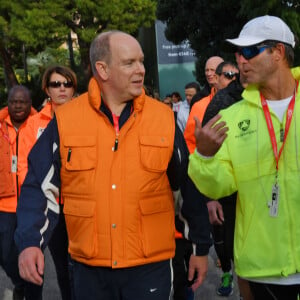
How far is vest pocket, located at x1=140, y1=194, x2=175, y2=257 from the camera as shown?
311 centimetres

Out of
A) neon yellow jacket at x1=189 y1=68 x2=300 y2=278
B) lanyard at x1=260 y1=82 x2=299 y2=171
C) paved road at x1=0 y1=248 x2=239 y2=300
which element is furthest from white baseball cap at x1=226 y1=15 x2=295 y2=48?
paved road at x1=0 y1=248 x2=239 y2=300

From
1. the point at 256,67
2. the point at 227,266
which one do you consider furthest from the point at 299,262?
the point at 227,266

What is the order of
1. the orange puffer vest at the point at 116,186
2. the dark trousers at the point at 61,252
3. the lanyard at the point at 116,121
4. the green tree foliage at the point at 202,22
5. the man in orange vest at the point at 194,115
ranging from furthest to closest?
the green tree foliage at the point at 202,22 → the man in orange vest at the point at 194,115 → the dark trousers at the point at 61,252 → the lanyard at the point at 116,121 → the orange puffer vest at the point at 116,186

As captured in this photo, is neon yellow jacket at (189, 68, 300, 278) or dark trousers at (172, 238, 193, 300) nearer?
neon yellow jacket at (189, 68, 300, 278)

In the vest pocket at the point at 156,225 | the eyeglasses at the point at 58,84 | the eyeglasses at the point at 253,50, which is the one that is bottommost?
the vest pocket at the point at 156,225

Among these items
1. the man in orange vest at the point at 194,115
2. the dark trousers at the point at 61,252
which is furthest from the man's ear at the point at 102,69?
the man in orange vest at the point at 194,115

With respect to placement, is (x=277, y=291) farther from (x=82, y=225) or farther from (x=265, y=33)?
(x=265, y=33)

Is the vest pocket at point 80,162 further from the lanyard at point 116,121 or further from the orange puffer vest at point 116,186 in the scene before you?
the lanyard at point 116,121

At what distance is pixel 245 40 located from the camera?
125 inches

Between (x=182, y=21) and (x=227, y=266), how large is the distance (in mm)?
18818

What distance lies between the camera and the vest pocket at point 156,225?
3.11 m

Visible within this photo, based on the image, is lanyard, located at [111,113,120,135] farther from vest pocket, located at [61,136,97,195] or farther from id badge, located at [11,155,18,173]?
id badge, located at [11,155,18,173]

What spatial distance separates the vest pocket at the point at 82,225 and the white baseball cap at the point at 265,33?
45.8 inches

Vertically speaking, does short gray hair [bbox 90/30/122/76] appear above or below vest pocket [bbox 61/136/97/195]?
above
